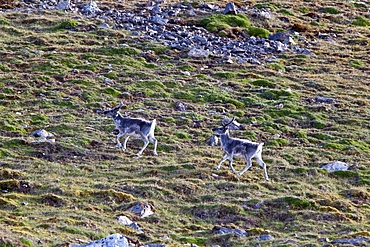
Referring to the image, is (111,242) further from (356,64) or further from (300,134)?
(356,64)

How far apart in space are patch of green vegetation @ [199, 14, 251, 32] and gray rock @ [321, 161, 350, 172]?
101ft

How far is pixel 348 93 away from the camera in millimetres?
43188

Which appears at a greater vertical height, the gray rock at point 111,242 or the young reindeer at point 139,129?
the gray rock at point 111,242

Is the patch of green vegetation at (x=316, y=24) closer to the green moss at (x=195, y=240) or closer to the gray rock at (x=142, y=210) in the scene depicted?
the gray rock at (x=142, y=210)

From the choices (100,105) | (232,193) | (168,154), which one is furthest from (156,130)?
(232,193)

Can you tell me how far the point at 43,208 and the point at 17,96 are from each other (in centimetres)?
1779

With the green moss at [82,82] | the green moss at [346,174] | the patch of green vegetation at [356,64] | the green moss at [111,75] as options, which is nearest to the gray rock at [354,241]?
the green moss at [346,174]

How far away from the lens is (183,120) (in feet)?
111

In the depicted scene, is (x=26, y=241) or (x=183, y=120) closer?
(x=26, y=241)

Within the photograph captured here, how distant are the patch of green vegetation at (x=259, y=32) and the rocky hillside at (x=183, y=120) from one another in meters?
0.23

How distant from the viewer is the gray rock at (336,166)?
88.9 feet

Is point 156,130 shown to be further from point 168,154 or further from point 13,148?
point 13,148

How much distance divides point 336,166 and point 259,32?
31578mm

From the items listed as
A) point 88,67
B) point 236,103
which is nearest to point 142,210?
point 236,103
